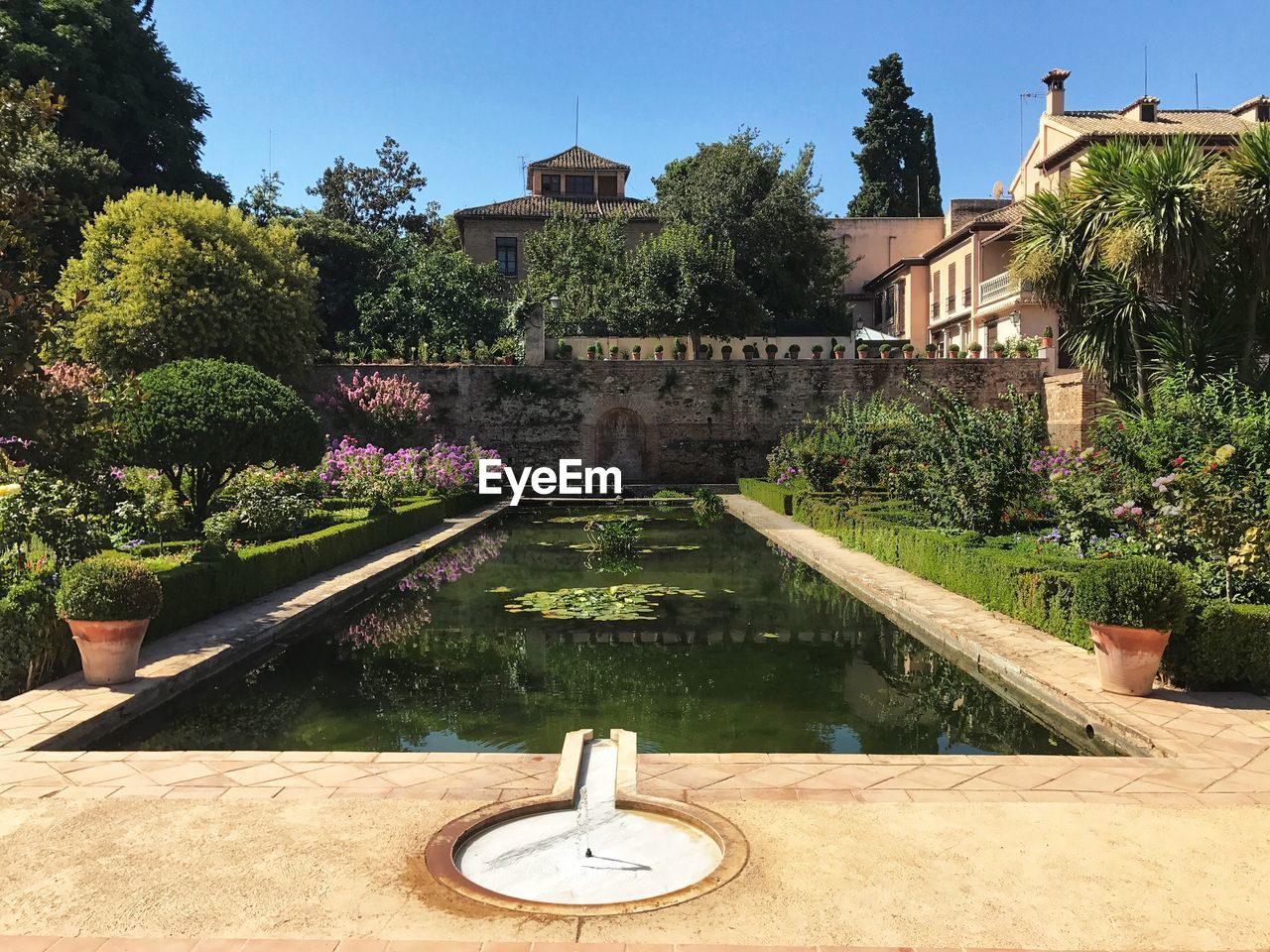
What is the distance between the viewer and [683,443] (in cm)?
2723

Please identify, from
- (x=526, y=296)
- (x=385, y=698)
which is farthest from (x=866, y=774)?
(x=526, y=296)

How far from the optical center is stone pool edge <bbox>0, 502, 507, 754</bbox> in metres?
5.32

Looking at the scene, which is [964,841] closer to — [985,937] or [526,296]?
[985,937]

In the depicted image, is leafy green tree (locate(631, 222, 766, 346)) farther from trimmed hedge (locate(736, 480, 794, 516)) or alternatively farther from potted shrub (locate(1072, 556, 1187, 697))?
potted shrub (locate(1072, 556, 1187, 697))

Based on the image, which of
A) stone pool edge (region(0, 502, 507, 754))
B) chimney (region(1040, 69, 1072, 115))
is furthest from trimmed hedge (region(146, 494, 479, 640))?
chimney (region(1040, 69, 1072, 115))

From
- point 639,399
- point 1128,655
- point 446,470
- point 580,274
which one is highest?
point 580,274

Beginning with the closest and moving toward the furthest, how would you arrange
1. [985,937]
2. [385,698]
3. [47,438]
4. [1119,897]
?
[985,937] < [1119,897] < [385,698] < [47,438]

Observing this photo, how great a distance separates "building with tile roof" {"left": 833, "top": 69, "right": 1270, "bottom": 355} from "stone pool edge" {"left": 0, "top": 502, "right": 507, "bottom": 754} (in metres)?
18.7

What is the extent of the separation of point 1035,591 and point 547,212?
104 ft

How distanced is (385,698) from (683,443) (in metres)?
21.1

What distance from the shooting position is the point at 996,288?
27.7 m

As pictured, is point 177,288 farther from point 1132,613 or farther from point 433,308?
point 1132,613

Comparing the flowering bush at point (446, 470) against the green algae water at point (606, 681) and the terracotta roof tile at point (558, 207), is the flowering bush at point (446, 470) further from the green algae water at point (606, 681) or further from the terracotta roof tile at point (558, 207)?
the terracotta roof tile at point (558, 207)

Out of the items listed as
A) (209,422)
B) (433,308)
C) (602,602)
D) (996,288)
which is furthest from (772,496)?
(433,308)
